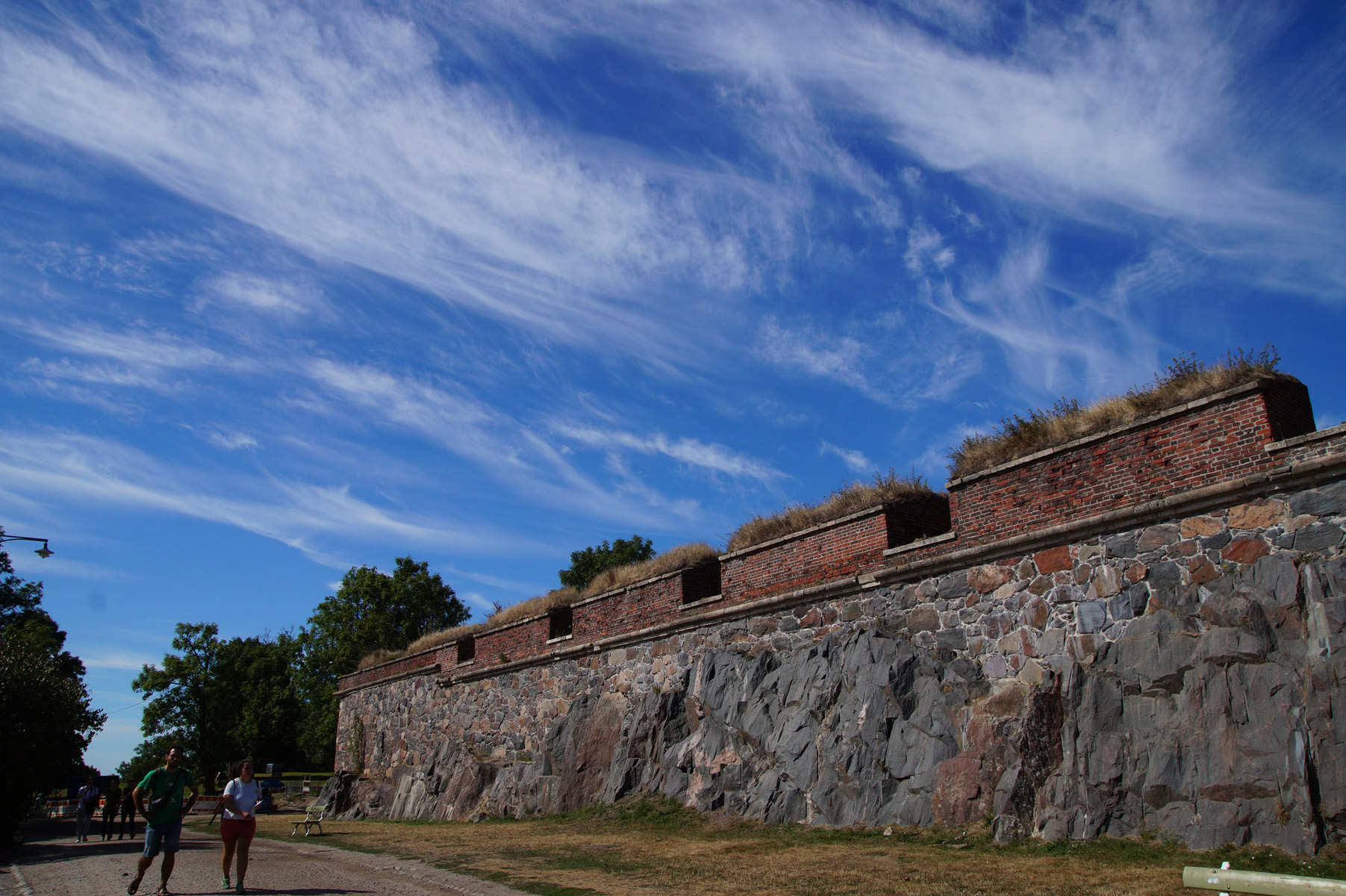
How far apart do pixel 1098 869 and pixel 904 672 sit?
12.2 feet

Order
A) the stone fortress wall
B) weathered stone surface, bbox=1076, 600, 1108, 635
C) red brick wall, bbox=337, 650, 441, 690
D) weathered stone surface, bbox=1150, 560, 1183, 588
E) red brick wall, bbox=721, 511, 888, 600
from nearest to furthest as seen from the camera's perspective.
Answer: the stone fortress wall → weathered stone surface, bbox=1150, 560, 1183, 588 → weathered stone surface, bbox=1076, 600, 1108, 635 → red brick wall, bbox=721, 511, 888, 600 → red brick wall, bbox=337, 650, 441, 690

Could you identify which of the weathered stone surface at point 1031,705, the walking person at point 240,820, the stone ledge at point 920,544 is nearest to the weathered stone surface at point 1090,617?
the weathered stone surface at point 1031,705

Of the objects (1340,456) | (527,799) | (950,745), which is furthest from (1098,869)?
(527,799)

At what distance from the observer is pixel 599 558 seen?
55.7 m

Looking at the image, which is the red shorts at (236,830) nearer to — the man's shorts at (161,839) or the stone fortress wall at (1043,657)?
the man's shorts at (161,839)

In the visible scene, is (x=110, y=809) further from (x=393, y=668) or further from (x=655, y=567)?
(x=655, y=567)

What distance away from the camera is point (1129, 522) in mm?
8836

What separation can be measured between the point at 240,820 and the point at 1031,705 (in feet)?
26.5

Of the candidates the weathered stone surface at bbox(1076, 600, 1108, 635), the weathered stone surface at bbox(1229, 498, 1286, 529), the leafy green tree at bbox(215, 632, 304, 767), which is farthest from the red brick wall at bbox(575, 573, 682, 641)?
the leafy green tree at bbox(215, 632, 304, 767)

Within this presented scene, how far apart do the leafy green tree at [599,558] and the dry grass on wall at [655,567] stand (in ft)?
121

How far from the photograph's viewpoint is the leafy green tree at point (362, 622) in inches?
1889

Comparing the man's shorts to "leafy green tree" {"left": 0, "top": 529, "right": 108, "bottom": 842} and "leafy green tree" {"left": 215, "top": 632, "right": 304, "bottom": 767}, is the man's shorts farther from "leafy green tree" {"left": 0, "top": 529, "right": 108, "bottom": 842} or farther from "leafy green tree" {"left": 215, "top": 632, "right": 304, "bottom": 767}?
"leafy green tree" {"left": 215, "top": 632, "right": 304, "bottom": 767}

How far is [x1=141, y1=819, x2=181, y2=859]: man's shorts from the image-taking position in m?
7.82

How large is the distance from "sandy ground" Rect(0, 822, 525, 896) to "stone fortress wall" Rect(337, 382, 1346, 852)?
4413mm
